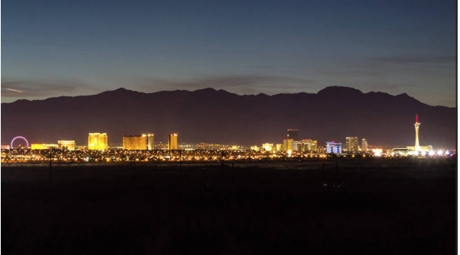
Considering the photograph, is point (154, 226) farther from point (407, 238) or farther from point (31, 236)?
point (407, 238)

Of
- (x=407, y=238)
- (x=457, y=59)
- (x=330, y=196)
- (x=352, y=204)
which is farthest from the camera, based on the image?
(x=330, y=196)

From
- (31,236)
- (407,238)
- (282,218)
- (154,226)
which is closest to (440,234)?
(407,238)

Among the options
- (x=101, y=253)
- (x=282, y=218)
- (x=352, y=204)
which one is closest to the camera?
(x=101, y=253)

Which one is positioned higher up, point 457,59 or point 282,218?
point 457,59

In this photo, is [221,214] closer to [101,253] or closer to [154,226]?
[154,226]

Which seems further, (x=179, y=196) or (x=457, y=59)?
(x=179, y=196)

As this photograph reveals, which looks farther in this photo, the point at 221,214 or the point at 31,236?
the point at 221,214

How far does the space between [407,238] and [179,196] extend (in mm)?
12716

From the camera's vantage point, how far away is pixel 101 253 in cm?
1307

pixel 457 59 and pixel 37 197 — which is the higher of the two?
pixel 457 59

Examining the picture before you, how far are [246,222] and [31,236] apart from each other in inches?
254

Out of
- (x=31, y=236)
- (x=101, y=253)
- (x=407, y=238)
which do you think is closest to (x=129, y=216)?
(x=31, y=236)

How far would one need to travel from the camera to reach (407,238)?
584 inches

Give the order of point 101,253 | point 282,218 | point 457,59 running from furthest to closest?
point 282,218 → point 101,253 → point 457,59
